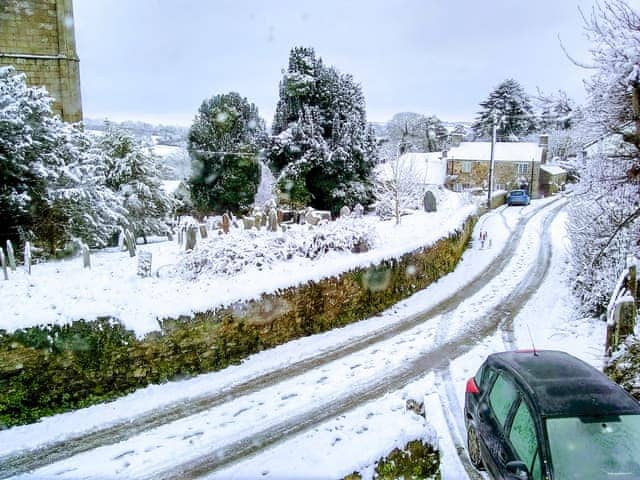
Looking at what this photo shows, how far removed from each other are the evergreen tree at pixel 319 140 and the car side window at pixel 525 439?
23340 mm

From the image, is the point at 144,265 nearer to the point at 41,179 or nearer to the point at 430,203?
the point at 41,179

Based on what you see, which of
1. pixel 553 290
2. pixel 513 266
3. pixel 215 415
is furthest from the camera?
pixel 513 266

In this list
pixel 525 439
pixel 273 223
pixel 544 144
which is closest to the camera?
pixel 525 439

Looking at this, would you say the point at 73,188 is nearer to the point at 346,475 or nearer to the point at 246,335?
the point at 246,335

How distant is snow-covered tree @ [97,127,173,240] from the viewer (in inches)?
885

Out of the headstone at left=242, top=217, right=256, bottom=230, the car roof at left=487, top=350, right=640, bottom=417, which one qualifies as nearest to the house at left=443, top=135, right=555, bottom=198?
the headstone at left=242, top=217, right=256, bottom=230

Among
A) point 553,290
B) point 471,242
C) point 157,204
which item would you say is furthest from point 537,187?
point 157,204

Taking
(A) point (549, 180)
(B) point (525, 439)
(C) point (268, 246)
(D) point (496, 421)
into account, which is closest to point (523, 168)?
(A) point (549, 180)

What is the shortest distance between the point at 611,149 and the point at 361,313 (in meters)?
7.39

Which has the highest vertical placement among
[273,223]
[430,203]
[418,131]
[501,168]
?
[418,131]

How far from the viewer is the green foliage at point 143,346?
7156 millimetres

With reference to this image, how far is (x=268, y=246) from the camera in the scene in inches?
468

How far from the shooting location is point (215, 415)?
750 cm

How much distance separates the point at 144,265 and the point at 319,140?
1985 centimetres
